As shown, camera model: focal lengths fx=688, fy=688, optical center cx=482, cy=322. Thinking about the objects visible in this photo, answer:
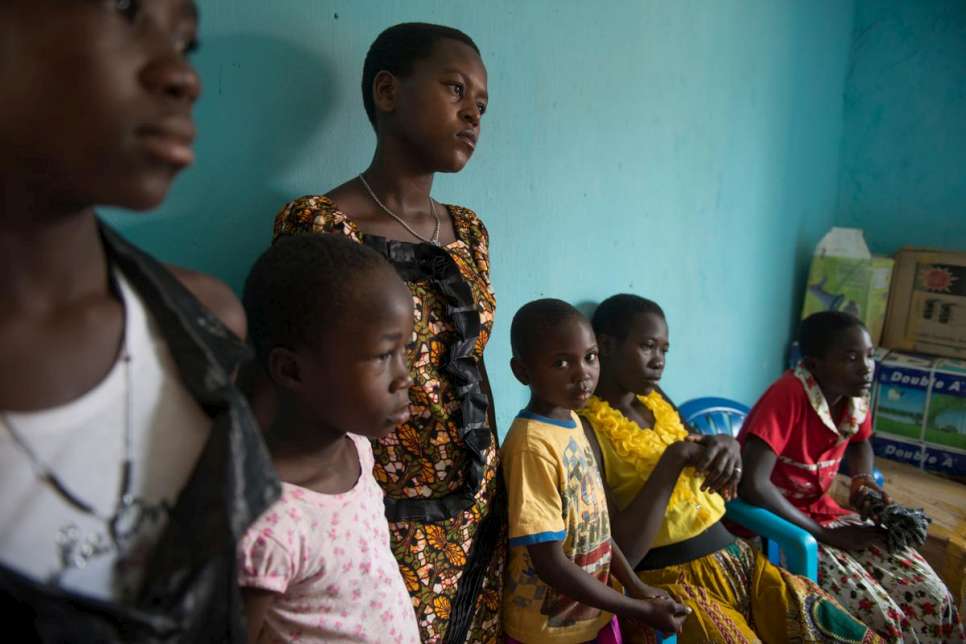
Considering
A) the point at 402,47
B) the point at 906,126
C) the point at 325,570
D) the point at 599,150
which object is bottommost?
the point at 325,570

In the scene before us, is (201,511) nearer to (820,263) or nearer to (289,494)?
(289,494)

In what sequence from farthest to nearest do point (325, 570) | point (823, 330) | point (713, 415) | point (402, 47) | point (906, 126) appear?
point (906, 126) → point (713, 415) → point (823, 330) → point (402, 47) → point (325, 570)

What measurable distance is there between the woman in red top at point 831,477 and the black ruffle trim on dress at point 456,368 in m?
1.02

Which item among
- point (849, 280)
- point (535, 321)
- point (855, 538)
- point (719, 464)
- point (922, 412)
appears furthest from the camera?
point (849, 280)

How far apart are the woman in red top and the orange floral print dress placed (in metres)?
1.02

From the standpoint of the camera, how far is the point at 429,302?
3.76 feet

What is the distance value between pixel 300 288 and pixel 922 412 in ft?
9.70

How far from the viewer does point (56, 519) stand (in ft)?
1.62

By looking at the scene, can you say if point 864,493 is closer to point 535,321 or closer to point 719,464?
point 719,464

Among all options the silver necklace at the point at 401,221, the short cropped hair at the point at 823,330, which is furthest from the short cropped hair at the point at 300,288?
the short cropped hair at the point at 823,330

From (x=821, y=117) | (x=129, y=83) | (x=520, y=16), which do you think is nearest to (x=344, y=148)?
(x=520, y=16)

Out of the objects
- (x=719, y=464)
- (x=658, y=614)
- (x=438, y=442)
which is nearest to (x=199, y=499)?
(x=438, y=442)

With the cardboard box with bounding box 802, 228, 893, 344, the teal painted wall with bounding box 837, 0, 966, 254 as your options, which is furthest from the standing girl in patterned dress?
the teal painted wall with bounding box 837, 0, 966, 254

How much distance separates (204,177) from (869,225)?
3.40m
